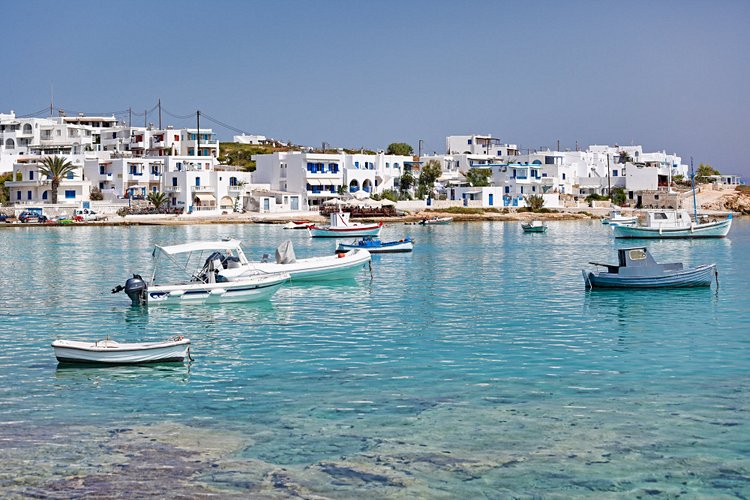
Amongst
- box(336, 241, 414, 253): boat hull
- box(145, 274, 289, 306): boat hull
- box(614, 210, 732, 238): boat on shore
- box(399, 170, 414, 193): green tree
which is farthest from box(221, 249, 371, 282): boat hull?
box(399, 170, 414, 193): green tree

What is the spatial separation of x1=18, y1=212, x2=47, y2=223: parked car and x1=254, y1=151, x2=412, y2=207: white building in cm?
3005

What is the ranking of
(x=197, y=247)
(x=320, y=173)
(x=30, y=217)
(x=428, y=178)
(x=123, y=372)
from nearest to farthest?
(x=123, y=372) → (x=197, y=247) → (x=30, y=217) → (x=320, y=173) → (x=428, y=178)

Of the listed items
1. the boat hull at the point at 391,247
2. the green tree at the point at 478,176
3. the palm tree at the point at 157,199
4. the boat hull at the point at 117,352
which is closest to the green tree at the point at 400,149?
the green tree at the point at 478,176

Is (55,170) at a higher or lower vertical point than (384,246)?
higher

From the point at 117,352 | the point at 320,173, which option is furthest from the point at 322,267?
the point at 320,173

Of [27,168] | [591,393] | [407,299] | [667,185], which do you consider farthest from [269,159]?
[591,393]

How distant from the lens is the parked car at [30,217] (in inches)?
3792

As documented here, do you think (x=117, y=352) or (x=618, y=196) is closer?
(x=117, y=352)

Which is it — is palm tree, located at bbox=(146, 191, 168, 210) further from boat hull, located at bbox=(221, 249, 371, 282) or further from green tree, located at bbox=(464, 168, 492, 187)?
boat hull, located at bbox=(221, 249, 371, 282)

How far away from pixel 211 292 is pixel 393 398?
14.2 metres

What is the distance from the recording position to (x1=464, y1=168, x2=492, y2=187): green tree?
409 feet

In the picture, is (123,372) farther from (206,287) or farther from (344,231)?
(344,231)

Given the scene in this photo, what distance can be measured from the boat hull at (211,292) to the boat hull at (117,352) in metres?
9.72

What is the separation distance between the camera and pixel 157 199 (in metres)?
103
